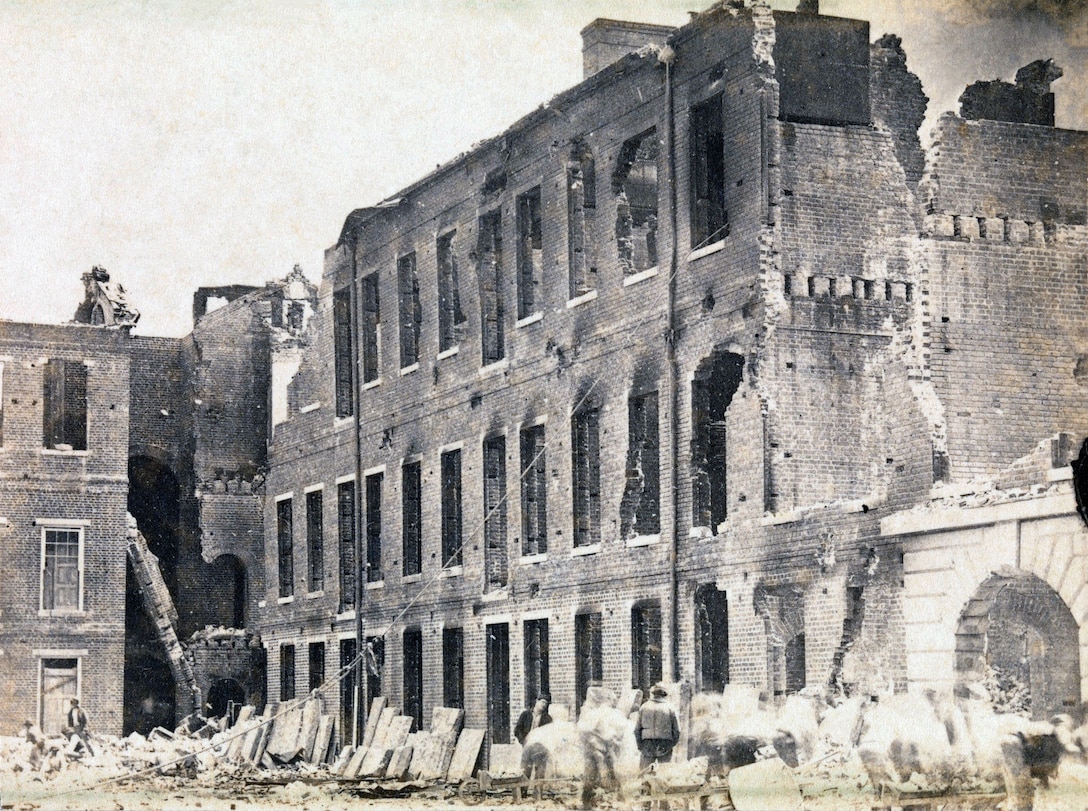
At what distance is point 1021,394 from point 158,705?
682 inches

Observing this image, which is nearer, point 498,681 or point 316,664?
point 498,681

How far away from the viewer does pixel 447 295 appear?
2953 centimetres

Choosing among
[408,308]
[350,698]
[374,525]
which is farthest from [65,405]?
[350,698]

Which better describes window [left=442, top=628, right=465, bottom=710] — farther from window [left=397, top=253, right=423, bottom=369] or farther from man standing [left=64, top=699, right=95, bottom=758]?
man standing [left=64, top=699, right=95, bottom=758]

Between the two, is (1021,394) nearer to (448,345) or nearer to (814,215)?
(814,215)

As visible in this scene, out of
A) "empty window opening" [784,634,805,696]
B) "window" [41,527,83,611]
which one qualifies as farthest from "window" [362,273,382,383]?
"empty window opening" [784,634,805,696]

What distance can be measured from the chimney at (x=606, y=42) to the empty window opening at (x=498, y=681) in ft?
25.8

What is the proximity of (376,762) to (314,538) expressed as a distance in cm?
588

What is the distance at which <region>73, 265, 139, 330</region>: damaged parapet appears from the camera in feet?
82.7

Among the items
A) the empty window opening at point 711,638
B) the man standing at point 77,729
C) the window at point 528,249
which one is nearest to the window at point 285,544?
the man standing at point 77,729

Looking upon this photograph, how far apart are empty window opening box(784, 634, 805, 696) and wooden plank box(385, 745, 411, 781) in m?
6.79

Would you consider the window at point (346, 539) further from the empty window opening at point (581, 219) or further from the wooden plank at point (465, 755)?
the empty window opening at point (581, 219)

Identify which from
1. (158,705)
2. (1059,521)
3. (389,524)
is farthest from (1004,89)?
(158,705)

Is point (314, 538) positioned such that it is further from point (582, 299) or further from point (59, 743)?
point (582, 299)
